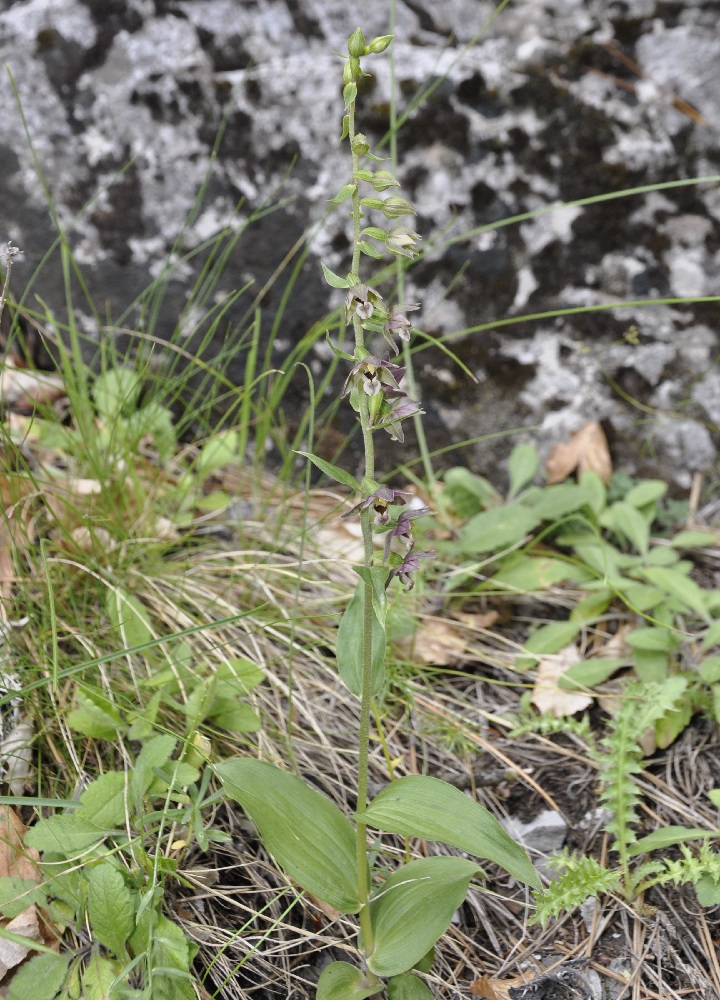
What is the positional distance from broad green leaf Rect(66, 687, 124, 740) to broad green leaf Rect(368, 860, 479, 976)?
0.63m

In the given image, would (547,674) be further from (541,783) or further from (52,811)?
(52,811)

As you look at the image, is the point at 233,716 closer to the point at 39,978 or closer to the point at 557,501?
the point at 39,978

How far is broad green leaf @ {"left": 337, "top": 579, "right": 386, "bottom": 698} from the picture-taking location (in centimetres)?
147

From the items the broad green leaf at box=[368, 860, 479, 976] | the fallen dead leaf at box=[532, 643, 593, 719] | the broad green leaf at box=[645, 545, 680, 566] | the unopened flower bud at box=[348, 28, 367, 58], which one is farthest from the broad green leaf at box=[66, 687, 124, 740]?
the broad green leaf at box=[645, 545, 680, 566]

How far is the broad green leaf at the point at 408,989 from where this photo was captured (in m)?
1.51

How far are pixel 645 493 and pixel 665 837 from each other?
1198mm

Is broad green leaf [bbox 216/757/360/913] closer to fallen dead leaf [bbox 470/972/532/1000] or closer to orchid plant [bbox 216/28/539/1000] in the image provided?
orchid plant [bbox 216/28/539/1000]

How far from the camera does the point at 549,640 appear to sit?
7.28 feet

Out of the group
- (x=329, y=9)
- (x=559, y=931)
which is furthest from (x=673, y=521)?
(x=329, y=9)

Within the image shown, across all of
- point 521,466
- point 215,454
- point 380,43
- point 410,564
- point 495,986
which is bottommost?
point 495,986

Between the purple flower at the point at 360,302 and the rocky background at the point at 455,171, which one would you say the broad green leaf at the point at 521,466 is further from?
the purple flower at the point at 360,302

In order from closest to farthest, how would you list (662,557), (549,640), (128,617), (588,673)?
(128,617)
(588,673)
(549,640)
(662,557)

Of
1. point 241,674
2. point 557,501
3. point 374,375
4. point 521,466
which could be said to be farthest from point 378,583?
point 521,466

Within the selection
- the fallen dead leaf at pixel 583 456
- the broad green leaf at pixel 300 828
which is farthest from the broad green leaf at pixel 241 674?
the fallen dead leaf at pixel 583 456
